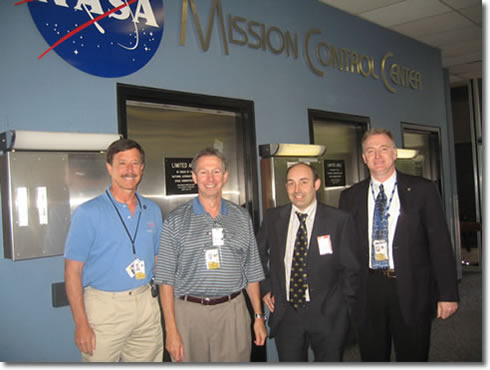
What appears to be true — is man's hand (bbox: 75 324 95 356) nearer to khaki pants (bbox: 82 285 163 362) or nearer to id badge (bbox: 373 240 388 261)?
khaki pants (bbox: 82 285 163 362)

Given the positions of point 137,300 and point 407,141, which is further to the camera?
point 407,141

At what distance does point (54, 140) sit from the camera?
2.27m

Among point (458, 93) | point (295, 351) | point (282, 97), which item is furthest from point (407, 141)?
point (295, 351)

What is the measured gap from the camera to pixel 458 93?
8.16m

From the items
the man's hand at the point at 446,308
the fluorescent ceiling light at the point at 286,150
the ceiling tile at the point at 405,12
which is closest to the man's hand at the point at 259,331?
the man's hand at the point at 446,308

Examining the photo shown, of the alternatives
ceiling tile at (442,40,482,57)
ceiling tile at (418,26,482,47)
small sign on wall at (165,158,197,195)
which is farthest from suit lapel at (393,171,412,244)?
ceiling tile at (442,40,482,57)

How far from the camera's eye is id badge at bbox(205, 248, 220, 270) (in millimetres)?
2152

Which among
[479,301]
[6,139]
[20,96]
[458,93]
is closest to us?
[6,139]

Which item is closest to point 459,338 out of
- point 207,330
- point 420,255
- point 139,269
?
point 420,255

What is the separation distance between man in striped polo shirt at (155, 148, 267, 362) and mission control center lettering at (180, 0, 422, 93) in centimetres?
140

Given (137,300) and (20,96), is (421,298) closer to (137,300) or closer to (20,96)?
(137,300)

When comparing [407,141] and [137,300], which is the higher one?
[407,141]

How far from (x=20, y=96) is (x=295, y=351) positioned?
6.47ft

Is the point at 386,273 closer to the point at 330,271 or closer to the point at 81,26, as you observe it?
the point at 330,271
